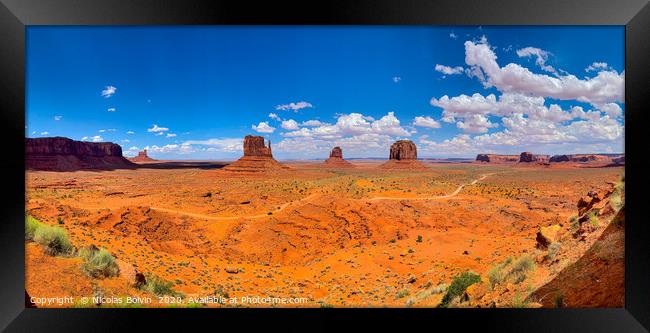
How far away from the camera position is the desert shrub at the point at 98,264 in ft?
14.6

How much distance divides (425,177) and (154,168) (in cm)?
1281

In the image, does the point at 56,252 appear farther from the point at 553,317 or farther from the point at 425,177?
the point at 425,177

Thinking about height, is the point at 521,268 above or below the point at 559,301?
above

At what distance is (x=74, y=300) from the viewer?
425 cm

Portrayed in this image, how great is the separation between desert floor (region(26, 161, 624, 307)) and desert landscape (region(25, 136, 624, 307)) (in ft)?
0.15

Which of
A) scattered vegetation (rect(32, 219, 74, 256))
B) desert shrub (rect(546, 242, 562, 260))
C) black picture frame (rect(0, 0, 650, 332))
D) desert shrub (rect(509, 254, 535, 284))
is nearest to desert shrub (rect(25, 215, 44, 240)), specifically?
scattered vegetation (rect(32, 219, 74, 256))

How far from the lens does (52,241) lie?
178 inches

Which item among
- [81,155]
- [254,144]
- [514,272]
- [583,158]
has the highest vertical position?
[254,144]

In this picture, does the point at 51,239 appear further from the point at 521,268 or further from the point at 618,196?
the point at 618,196

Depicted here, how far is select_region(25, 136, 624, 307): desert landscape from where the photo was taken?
4.36 metres

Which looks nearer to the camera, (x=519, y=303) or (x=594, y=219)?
(x=519, y=303)

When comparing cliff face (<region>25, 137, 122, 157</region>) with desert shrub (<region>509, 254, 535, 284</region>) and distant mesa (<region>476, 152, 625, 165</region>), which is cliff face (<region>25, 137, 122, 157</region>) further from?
distant mesa (<region>476, 152, 625, 165</region>)

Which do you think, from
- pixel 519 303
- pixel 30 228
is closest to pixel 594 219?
pixel 519 303
